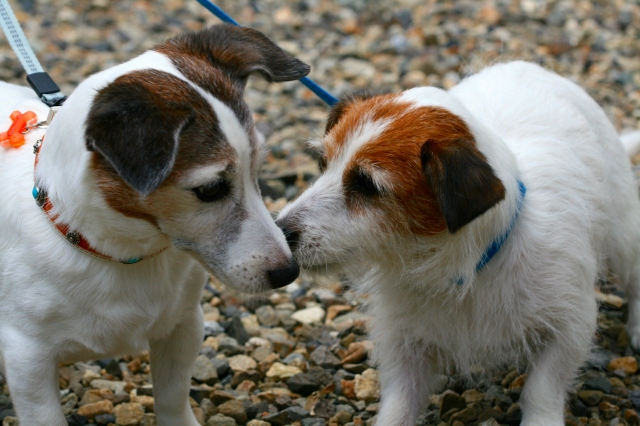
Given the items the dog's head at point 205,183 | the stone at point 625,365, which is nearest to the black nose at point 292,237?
the dog's head at point 205,183

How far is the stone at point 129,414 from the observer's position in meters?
3.78

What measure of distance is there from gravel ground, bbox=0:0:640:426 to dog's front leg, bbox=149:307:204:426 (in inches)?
13.5

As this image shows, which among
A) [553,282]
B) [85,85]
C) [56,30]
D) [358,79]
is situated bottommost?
[56,30]

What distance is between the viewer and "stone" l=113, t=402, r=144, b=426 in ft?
12.4

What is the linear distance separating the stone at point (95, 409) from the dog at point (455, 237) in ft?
4.10

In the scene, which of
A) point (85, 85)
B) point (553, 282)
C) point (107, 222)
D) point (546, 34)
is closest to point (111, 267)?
point (107, 222)

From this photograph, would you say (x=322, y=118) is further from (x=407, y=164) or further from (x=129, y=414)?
(x=407, y=164)

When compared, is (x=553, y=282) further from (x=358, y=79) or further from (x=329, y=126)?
(x=358, y=79)

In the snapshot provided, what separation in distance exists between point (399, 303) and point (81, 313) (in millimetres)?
1291

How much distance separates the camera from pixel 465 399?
389 centimetres

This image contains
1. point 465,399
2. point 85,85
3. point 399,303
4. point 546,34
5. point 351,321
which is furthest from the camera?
point 546,34

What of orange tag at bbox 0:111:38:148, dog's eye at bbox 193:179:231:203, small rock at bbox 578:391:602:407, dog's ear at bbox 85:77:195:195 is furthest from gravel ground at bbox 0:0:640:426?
orange tag at bbox 0:111:38:148

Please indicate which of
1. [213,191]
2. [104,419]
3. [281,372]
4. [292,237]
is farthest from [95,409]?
[213,191]

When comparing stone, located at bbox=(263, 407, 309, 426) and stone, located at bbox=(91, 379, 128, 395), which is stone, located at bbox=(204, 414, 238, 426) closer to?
stone, located at bbox=(263, 407, 309, 426)
